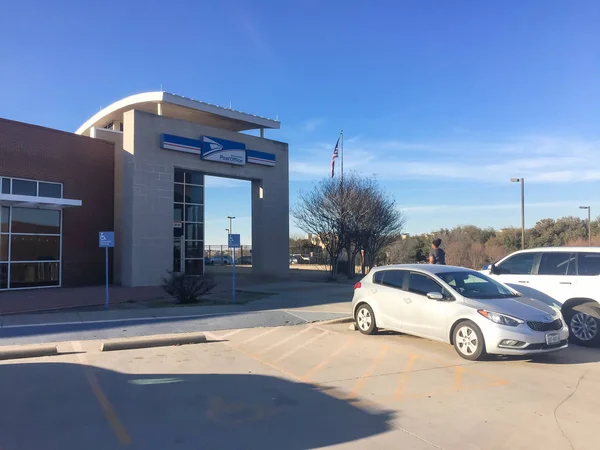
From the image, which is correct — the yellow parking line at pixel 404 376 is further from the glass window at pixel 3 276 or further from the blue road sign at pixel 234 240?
the glass window at pixel 3 276

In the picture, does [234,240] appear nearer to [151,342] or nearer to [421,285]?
[151,342]

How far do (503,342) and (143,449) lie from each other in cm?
560

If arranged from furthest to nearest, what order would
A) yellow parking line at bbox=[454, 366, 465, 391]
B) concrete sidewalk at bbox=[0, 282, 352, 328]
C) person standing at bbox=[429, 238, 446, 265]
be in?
person standing at bbox=[429, 238, 446, 265]
concrete sidewalk at bbox=[0, 282, 352, 328]
yellow parking line at bbox=[454, 366, 465, 391]

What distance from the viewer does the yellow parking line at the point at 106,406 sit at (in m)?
4.88

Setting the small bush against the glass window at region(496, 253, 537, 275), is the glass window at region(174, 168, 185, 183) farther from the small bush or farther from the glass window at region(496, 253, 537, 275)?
the glass window at region(496, 253, 537, 275)

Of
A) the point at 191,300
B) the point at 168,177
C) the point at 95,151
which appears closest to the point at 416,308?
the point at 191,300

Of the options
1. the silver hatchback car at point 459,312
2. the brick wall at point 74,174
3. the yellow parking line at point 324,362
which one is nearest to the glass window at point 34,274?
the brick wall at point 74,174

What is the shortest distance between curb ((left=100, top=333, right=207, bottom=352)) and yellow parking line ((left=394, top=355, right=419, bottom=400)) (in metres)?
4.10

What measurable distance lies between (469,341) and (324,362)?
240 cm

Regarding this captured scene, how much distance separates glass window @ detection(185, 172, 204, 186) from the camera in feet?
93.9

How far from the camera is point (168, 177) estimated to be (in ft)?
76.2

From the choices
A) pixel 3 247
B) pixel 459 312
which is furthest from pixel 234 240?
pixel 3 247

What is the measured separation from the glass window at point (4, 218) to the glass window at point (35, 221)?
0.23 meters

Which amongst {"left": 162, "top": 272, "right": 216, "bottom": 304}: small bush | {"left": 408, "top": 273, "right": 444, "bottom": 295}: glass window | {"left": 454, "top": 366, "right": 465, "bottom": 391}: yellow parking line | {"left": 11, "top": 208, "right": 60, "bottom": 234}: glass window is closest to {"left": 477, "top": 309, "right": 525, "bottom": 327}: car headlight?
{"left": 454, "top": 366, "right": 465, "bottom": 391}: yellow parking line
